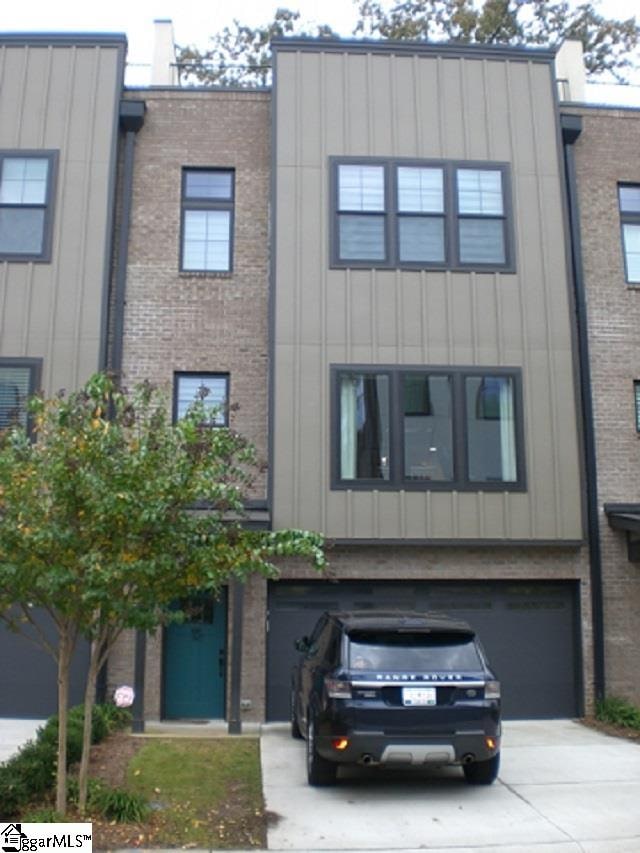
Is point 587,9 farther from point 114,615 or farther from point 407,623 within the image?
point 114,615

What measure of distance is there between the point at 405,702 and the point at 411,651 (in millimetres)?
519

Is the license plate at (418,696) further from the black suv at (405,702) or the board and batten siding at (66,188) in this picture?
the board and batten siding at (66,188)

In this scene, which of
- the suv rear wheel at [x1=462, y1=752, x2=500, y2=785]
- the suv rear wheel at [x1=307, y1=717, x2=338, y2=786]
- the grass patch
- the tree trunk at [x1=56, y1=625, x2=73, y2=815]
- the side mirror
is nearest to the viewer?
the tree trunk at [x1=56, y1=625, x2=73, y2=815]

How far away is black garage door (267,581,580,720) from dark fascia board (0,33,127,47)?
9219 millimetres

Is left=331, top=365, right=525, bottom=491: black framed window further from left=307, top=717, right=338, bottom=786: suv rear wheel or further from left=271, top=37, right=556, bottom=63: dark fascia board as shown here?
left=271, top=37, right=556, bottom=63: dark fascia board

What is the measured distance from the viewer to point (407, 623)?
8.30 m

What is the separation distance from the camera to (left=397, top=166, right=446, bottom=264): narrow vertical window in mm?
13547

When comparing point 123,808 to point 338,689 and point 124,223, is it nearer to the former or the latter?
point 338,689

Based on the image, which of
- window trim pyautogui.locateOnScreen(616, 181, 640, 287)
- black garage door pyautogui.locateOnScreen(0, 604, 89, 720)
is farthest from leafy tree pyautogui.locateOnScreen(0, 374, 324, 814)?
window trim pyautogui.locateOnScreen(616, 181, 640, 287)

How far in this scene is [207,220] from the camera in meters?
14.1

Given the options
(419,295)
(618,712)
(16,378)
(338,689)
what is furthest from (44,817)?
(419,295)

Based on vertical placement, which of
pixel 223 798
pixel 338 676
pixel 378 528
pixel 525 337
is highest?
pixel 525 337

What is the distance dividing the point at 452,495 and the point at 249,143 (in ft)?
22.1

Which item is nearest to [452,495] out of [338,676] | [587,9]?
[338,676]
